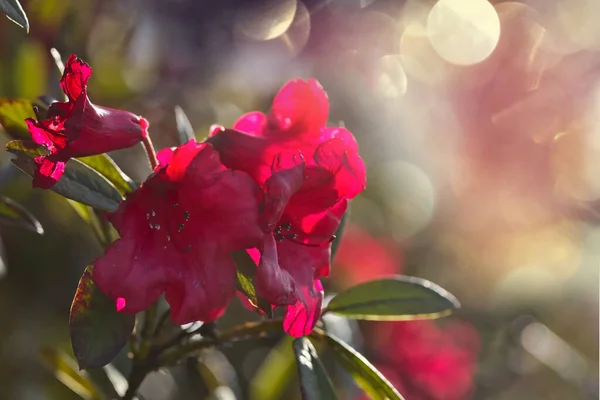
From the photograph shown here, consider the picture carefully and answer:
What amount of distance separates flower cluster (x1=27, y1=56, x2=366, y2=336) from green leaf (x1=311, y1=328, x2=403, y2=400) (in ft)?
0.26

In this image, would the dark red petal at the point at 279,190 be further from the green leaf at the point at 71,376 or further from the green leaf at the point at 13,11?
the green leaf at the point at 71,376

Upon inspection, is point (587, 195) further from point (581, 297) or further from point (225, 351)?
point (225, 351)

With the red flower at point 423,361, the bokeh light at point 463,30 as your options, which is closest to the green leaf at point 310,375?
the red flower at point 423,361

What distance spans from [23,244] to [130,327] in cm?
88

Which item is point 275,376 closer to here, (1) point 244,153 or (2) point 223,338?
(2) point 223,338

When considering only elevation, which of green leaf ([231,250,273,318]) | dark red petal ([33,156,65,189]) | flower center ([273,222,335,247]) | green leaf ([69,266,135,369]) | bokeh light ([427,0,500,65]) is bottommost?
bokeh light ([427,0,500,65])

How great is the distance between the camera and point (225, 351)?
1505 millimetres

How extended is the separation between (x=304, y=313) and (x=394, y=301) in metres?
0.19

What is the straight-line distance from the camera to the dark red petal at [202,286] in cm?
65

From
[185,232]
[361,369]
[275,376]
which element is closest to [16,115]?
[185,232]

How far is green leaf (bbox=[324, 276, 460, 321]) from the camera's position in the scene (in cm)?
82

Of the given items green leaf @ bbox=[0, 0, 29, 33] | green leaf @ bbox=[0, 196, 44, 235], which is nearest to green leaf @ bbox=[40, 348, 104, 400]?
green leaf @ bbox=[0, 196, 44, 235]

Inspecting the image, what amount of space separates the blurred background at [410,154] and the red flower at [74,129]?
313mm

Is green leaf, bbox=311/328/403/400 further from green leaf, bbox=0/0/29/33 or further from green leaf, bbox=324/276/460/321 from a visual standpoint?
green leaf, bbox=0/0/29/33
